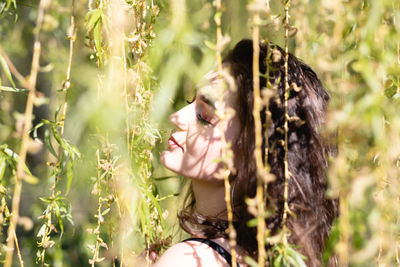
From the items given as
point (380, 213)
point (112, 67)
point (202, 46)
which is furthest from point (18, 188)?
point (202, 46)

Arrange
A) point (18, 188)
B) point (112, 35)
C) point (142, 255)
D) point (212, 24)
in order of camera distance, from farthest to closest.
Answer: point (212, 24), point (142, 255), point (112, 35), point (18, 188)

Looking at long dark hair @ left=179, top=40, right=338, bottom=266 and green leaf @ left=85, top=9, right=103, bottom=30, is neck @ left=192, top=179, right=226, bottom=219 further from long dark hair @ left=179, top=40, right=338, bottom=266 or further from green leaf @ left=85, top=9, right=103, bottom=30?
green leaf @ left=85, top=9, right=103, bottom=30

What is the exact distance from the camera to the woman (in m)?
0.98

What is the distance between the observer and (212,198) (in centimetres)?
113

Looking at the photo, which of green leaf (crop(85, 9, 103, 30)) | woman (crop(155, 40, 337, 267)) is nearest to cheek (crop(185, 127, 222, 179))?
woman (crop(155, 40, 337, 267))

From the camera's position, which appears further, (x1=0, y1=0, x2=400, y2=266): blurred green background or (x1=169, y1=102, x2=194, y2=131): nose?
(x1=169, y1=102, x2=194, y2=131): nose

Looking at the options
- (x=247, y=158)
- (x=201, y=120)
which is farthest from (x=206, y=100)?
(x=247, y=158)

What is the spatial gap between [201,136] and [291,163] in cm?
21

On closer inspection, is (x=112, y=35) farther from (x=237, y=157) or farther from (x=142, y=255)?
(x=142, y=255)

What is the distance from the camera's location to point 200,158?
1.04 meters

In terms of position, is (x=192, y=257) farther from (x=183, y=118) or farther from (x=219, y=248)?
(x=183, y=118)

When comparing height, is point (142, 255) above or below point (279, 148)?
below

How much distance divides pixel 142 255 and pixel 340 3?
88 centimetres

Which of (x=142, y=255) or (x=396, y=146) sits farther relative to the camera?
(x=142, y=255)
